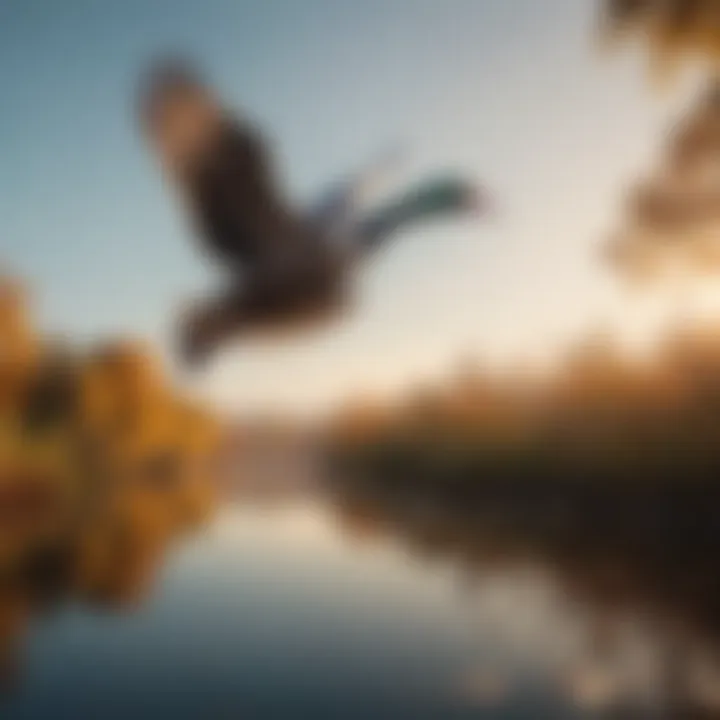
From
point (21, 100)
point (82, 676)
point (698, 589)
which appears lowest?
point (82, 676)

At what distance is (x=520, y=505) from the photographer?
1.10 m

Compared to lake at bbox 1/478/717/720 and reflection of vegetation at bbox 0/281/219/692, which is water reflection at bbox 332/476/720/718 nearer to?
lake at bbox 1/478/717/720

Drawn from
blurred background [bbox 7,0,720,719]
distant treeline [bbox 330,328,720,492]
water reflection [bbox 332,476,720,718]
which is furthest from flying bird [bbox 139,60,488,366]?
water reflection [bbox 332,476,720,718]

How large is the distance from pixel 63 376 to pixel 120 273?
0.13 meters

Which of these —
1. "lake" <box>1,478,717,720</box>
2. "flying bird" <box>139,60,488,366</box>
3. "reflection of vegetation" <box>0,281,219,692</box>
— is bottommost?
"lake" <box>1,478,717,720</box>

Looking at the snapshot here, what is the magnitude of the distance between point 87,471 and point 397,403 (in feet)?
1.14

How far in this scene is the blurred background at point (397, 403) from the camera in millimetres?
1080

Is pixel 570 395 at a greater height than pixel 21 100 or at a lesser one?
lesser

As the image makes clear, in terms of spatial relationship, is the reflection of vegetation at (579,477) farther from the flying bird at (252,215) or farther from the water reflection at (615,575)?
the flying bird at (252,215)

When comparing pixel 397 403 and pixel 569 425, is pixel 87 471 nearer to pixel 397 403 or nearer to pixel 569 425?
pixel 397 403

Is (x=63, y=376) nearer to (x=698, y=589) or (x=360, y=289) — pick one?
(x=360, y=289)

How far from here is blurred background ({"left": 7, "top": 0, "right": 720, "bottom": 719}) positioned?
108 centimetres

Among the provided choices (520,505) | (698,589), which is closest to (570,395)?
(520,505)

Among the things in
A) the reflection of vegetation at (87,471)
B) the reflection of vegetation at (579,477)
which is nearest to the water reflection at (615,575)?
the reflection of vegetation at (579,477)
